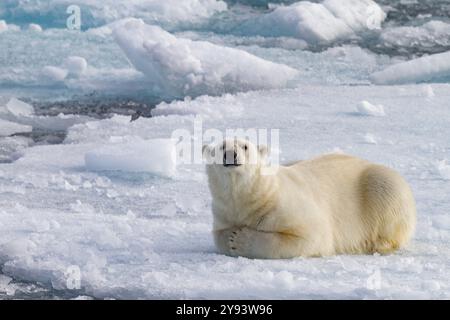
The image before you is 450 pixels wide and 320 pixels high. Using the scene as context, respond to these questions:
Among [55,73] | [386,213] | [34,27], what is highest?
[34,27]

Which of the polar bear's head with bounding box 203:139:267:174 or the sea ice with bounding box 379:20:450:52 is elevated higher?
the sea ice with bounding box 379:20:450:52

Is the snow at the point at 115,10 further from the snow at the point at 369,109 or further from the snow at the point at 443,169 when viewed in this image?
the snow at the point at 443,169

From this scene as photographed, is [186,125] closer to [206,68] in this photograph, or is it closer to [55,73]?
[206,68]

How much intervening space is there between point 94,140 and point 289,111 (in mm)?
1580

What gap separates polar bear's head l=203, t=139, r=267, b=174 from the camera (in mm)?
3229

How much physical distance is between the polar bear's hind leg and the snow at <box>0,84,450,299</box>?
0.11m

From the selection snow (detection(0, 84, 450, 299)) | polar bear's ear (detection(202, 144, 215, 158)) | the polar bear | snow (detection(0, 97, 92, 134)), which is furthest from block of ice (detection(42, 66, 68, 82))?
polar bear's ear (detection(202, 144, 215, 158))

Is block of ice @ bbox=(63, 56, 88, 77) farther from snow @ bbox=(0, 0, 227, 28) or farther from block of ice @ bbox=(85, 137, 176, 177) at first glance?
block of ice @ bbox=(85, 137, 176, 177)

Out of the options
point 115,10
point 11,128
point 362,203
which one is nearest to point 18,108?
point 11,128

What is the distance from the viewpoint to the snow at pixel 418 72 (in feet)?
28.9

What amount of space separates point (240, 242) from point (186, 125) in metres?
3.67

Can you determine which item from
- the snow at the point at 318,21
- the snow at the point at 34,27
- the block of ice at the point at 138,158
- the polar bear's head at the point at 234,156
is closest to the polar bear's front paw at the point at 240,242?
the polar bear's head at the point at 234,156

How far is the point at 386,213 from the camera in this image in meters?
3.75

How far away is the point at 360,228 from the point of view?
3.71 metres
